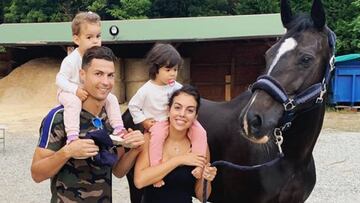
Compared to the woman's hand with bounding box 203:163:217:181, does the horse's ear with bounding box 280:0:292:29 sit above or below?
above

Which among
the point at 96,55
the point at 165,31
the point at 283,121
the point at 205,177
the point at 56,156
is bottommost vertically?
Answer: the point at 205,177

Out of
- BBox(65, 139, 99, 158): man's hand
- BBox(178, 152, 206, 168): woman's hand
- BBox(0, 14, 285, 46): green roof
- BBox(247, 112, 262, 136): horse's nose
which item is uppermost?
BBox(0, 14, 285, 46): green roof

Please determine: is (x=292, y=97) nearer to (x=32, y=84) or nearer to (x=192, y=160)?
(x=192, y=160)

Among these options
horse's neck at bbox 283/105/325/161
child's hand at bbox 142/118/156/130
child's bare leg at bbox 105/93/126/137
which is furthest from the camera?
child's hand at bbox 142/118/156/130

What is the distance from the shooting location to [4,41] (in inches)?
753

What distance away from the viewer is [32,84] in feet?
66.6

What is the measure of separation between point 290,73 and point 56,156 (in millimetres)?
1326

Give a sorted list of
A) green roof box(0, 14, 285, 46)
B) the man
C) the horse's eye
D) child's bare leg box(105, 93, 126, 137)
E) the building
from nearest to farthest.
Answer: the man < child's bare leg box(105, 93, 126, 137) < the horse's eye < green roof box(0, 14, 285, 46) < the building

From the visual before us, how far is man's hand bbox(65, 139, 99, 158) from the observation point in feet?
6.98

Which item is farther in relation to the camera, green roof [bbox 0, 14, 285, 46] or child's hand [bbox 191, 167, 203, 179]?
green roof [bbox 0, 14, 285, 46]

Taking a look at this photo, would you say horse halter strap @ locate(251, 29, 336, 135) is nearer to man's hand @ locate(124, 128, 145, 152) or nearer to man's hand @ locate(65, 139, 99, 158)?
man's hand @ locate(124, 128, 145, 152)

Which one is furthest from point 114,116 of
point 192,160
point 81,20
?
point 81,20

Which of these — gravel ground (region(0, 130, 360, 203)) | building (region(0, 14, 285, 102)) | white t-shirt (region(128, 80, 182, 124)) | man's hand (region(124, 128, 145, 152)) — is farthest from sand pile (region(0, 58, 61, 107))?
man's hand (region(124, 128, 145, 152))

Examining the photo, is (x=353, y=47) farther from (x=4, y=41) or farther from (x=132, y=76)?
(x=4, y=41)
